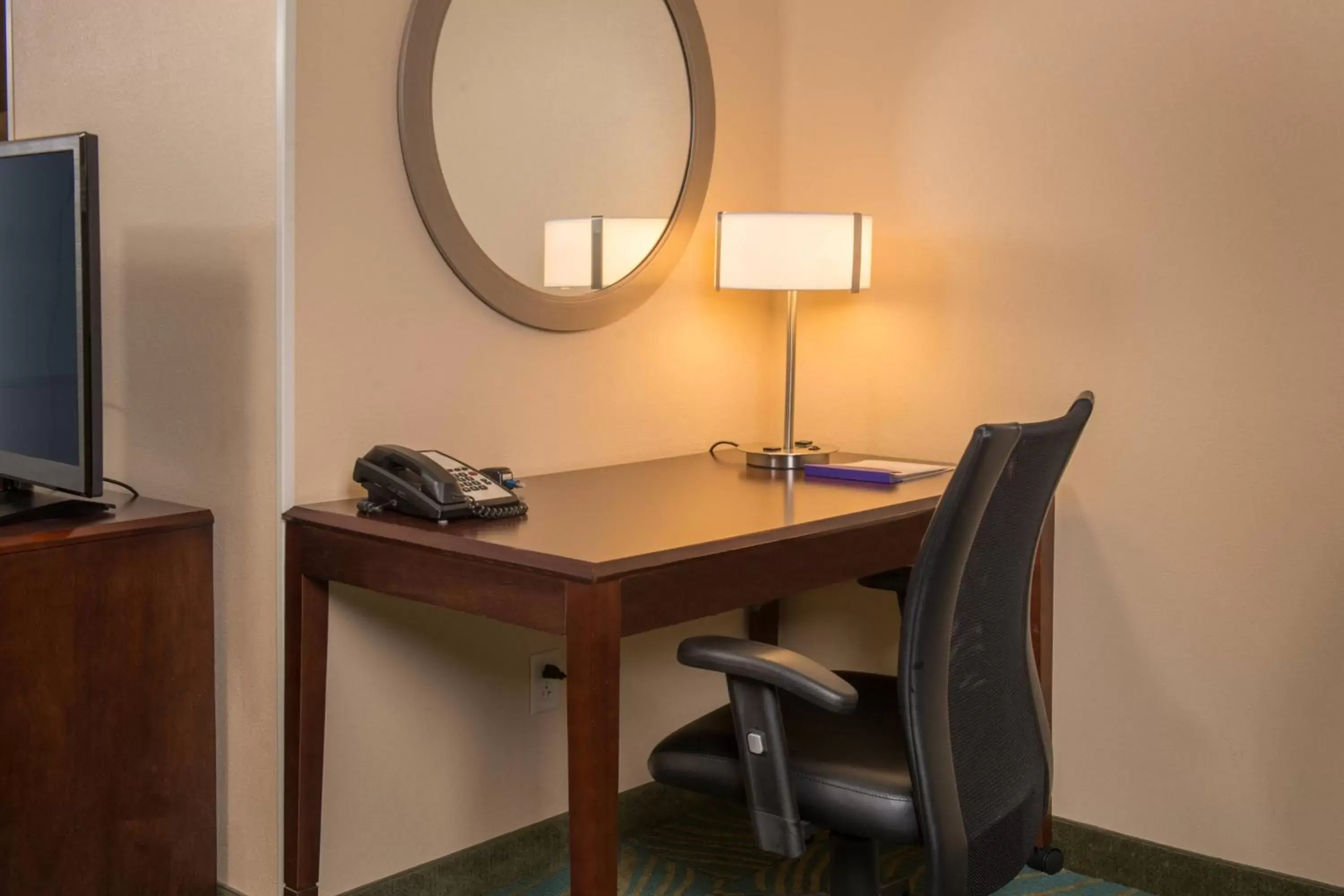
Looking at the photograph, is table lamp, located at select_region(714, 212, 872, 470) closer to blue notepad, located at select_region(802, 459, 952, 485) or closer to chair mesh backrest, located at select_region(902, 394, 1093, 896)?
blue notepad, located at select_region(802, 459, 952, 485)

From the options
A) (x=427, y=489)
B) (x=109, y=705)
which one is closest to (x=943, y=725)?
(x=427, y=489)

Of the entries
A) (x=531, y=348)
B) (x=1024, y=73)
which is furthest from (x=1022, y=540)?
(x=1024, y=73)

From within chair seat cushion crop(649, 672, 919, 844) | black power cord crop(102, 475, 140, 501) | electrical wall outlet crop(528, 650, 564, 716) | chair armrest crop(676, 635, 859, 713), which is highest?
black power cord crop(102, 475, 140, 501)

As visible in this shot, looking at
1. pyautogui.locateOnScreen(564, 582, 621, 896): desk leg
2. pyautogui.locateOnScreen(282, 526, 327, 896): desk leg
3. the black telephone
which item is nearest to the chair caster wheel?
pyautogui.locateOnScreen(564, 582, 621, 896): desk leg

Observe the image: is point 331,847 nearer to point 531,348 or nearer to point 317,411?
point 317,411

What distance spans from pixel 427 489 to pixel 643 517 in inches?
12.7

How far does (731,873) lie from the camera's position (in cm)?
251

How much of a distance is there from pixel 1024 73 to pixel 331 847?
1.85m

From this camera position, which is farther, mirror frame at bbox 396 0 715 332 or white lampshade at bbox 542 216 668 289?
white lampshade at bbox 542 216 668 289

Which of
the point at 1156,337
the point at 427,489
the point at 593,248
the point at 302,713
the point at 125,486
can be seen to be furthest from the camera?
the point at 593,248

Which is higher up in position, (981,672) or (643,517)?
(643,517)

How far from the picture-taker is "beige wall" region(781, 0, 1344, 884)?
226cm

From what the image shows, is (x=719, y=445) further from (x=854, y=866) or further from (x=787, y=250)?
(x=854, y=866)

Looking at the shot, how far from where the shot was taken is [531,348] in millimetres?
2402
